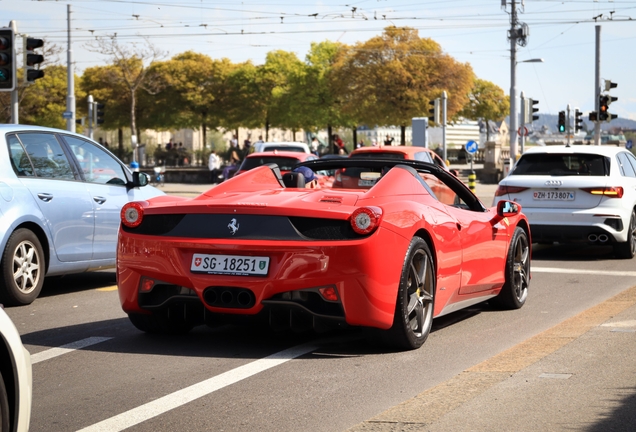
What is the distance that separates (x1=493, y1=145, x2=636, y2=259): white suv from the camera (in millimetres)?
13422

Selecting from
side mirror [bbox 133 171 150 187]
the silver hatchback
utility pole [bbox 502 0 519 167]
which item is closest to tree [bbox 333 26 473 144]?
utility pole [bbox 502 0 519 167]

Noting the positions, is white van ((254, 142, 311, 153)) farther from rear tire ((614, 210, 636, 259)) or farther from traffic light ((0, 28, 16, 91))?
rear tire ((614, 210, 636, 259))

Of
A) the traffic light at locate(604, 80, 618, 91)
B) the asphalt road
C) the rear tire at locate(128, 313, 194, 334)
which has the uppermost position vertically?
the traffic light at locate(604, 80, 618, 91)

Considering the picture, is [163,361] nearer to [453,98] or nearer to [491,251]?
[491,251]

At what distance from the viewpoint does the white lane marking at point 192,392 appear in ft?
15.6

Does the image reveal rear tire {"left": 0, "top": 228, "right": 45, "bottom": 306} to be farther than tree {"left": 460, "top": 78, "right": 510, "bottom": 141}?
No

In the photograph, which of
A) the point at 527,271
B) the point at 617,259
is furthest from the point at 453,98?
the point at 527,271

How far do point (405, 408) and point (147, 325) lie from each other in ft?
8.75

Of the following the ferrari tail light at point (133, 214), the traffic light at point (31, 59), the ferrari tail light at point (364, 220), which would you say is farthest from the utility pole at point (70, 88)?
the ferrari tail light at point (364, 220)

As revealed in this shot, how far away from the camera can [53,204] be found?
31.2 feet

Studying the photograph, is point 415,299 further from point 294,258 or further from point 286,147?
point 286,147

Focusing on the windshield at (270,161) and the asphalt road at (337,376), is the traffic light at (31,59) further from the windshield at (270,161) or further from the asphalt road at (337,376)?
the asphalt road at (337,376)

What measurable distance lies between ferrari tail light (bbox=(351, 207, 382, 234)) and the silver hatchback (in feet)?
12.6

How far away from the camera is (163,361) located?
6297 mm
